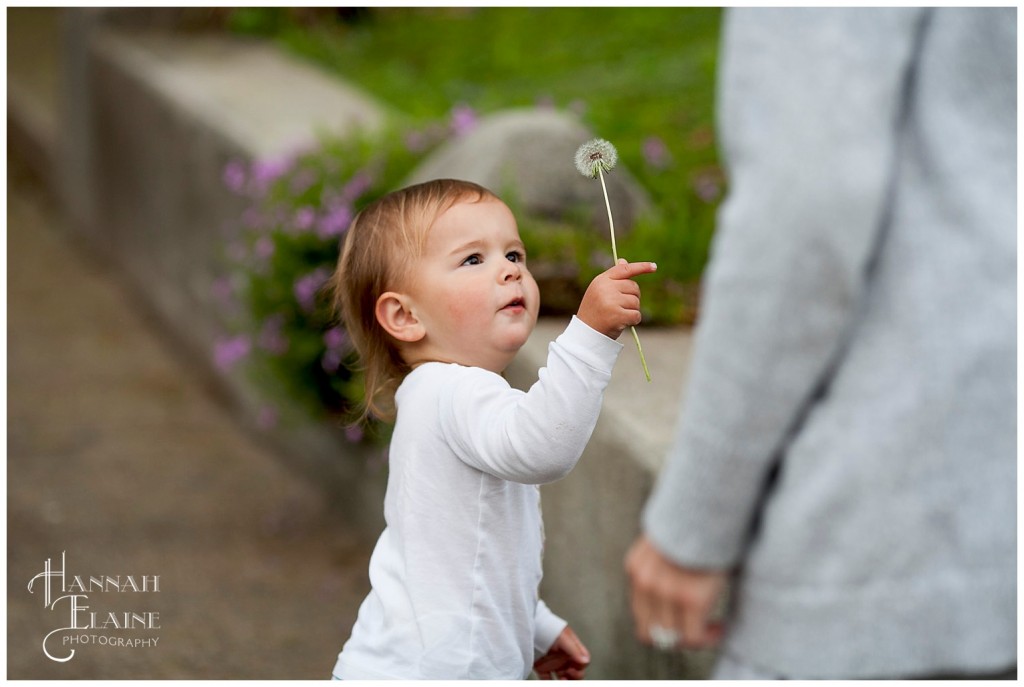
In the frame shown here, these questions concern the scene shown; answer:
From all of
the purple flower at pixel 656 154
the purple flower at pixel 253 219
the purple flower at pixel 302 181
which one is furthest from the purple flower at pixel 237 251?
the purple flower at pixel 656 154

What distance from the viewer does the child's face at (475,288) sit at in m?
1.01

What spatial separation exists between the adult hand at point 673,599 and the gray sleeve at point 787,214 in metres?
0.09

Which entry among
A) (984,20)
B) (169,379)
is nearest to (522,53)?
(169,379)

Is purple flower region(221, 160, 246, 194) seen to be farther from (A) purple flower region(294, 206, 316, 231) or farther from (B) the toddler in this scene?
(B) the toddler

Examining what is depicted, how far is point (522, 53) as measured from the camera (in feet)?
20.0

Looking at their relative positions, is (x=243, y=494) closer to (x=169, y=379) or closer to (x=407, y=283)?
(x=169, y=379)

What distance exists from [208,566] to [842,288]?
2742mm

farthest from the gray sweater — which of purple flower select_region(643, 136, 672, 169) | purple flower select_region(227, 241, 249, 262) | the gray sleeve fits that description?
purple flower select_region(227, 241, 249, 262)

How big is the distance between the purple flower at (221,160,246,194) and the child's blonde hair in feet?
10.7

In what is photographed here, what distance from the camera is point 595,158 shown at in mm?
946

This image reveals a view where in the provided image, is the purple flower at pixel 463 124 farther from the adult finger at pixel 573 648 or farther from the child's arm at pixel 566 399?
the child's arm at pixel 566 399

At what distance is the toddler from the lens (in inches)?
39.5

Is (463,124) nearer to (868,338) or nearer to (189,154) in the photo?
(189,154)

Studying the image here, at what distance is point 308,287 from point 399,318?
94.6 inches
